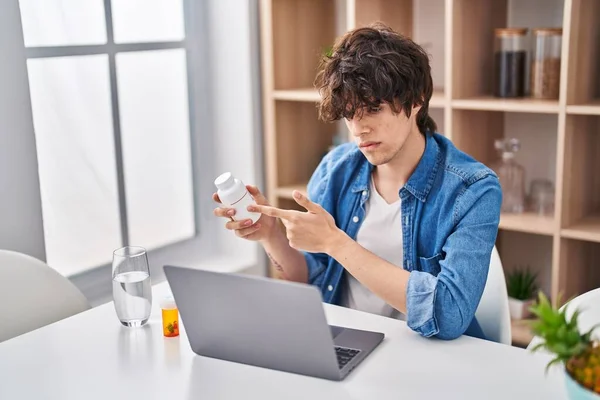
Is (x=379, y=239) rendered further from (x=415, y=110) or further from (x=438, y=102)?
(x=438, y=102)

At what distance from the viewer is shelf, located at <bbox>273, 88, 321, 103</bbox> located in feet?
8.64

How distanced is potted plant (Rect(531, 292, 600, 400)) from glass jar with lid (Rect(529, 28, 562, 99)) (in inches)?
56.3

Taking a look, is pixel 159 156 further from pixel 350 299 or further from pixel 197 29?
pixel 350 299

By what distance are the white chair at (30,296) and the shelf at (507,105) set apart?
4.20 feet

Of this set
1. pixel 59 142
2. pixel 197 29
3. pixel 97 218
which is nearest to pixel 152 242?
pixel 97 218

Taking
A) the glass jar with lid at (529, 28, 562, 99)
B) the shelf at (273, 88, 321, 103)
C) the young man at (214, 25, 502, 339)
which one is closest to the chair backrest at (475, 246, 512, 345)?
the young man at (214, 25, 502, 339)

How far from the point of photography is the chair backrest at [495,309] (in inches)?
66.7

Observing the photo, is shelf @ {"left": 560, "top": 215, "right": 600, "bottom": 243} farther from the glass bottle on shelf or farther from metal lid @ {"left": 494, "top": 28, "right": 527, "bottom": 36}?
metal lid @ {"left": 494, "top": 28, "right": 527, "bottom": 36}

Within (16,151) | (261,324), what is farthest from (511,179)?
(16,151)

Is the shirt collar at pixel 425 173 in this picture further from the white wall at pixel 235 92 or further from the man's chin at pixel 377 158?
the white wall at pixel 235 92

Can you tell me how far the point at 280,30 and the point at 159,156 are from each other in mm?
624

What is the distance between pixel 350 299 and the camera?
74.7 inches

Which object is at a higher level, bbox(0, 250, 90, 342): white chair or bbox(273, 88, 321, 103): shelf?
bbox(273, 88, 321, 103): shelf

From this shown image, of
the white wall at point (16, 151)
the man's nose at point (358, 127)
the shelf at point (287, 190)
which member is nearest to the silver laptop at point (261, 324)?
the man's nose at point (358, 127)
